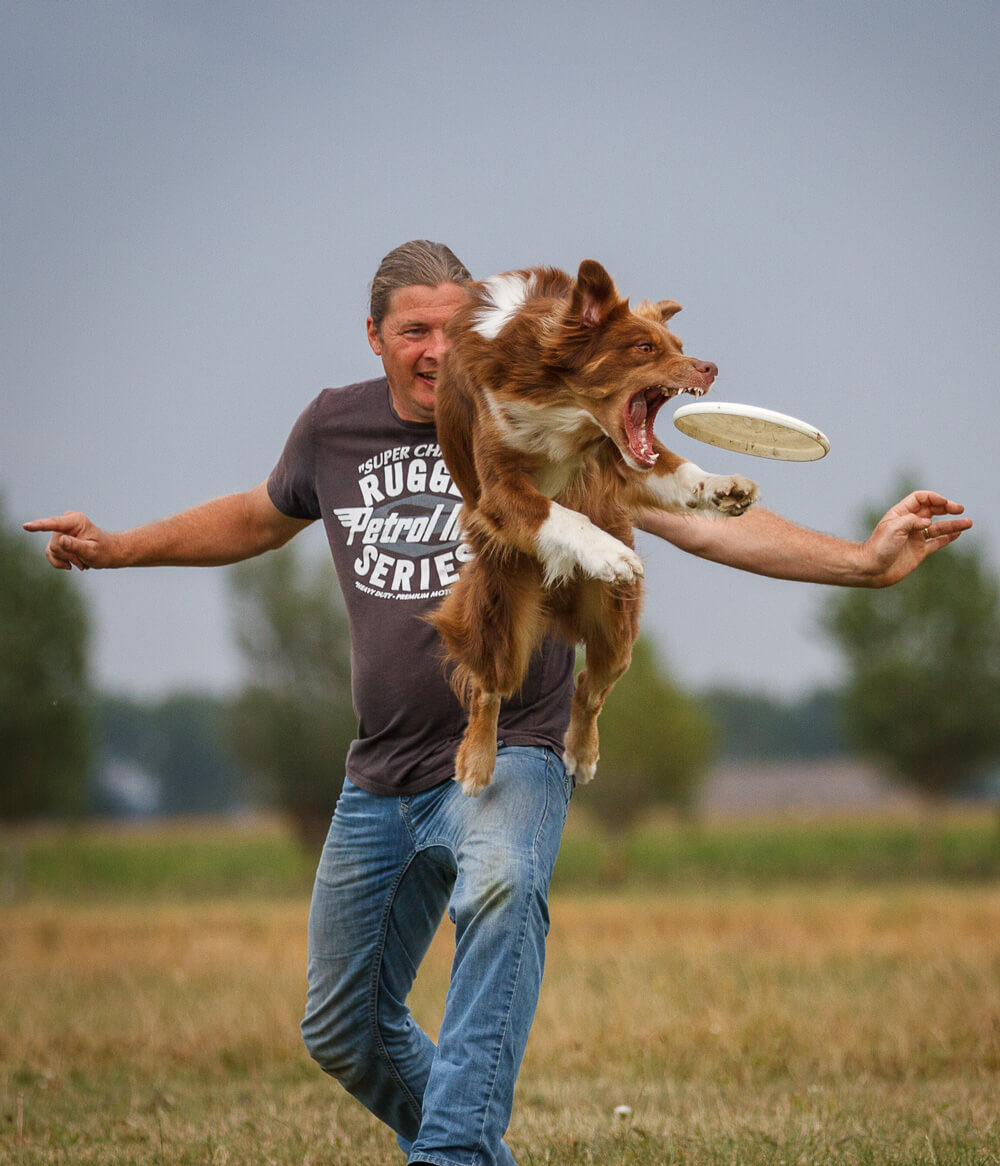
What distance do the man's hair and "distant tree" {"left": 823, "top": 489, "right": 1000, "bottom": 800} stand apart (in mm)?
34794

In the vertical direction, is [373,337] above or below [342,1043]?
above

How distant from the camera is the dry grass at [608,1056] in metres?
5.94

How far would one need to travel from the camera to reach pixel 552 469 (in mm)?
4168

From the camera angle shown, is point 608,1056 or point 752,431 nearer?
point 752,431

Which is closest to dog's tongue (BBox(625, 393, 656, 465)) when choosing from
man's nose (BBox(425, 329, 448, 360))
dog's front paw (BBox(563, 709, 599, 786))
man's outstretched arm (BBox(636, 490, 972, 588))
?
man's outstretched arm (BBox(636, 490, 972, 588))

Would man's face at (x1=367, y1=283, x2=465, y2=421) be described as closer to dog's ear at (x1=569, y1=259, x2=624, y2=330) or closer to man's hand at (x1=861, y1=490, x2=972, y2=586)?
dog's ear at (x1=569, y1=259, x2=624, y2=330)

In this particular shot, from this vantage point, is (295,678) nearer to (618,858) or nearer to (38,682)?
(38,682)

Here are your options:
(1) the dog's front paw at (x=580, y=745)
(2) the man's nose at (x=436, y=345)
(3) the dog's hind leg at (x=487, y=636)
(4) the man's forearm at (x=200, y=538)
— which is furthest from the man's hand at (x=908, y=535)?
(4) the man's forearm at (x=200, y=538)

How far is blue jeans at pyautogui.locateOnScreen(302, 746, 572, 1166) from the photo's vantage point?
4.10 metres

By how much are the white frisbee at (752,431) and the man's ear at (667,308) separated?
0.30 meters

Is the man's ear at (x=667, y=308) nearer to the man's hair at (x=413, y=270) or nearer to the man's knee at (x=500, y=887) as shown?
the man's hair at (x=413, y=270)

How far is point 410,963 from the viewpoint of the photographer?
5176 mm

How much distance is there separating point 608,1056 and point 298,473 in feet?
16.2

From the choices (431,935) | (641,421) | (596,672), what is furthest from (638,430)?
(431,935)
